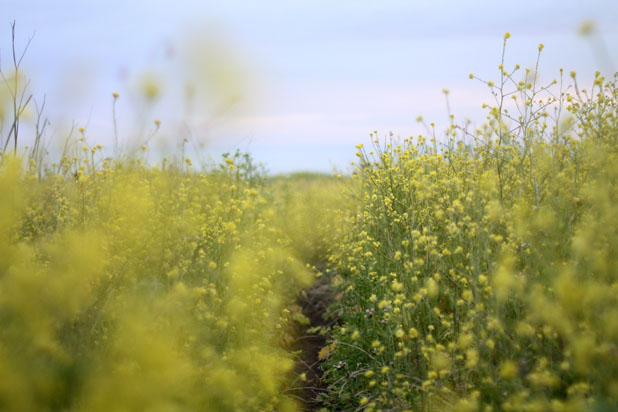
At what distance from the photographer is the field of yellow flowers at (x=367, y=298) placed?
1.79 m

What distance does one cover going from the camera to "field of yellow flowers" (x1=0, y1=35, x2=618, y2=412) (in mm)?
1792

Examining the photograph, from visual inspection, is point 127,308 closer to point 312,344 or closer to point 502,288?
point 502,288

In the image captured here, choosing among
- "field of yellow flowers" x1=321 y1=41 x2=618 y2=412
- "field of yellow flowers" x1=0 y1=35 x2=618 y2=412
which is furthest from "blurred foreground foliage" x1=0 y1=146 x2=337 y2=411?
"field of yellow flowers" x1=321 y1=41 x2=618 y2=412

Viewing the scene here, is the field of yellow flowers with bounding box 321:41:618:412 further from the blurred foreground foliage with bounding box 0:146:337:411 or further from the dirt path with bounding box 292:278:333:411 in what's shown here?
the blurred foreground foliage with bounding box 0:146:337:411

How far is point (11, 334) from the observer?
180 cm

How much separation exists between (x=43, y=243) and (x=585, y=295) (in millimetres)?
2861

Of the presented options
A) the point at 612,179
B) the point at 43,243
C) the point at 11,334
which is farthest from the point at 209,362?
the point at 612,179

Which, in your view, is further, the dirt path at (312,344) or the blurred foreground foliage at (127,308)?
the dirt path at (312,344)

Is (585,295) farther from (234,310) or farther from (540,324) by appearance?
(234,310)

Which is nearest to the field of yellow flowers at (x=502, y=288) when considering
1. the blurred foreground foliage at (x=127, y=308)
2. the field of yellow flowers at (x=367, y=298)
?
the field of yellow flowers at (x=367, y=298)

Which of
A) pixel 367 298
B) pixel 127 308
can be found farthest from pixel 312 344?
pixel 127 308

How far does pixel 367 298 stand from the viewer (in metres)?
3.53

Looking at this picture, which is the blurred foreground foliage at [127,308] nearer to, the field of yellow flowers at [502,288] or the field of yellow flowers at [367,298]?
the field of yellow flowers at [367,298]

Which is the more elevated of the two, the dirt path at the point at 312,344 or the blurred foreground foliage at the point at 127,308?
the blurred foreground foliage at the point at 127,308
